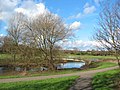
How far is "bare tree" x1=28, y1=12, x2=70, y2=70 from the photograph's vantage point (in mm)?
33781

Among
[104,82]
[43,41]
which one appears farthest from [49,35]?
[104,82]

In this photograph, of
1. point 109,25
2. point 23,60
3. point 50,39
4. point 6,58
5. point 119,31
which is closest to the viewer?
point 119,31

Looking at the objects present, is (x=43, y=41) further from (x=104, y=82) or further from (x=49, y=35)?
(x=104, y=82)

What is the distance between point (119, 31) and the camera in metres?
15.7

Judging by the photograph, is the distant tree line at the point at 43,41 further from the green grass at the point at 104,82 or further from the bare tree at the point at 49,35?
the green grass at the point at 104,82

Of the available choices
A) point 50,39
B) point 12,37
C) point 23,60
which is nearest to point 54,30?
point 50,39

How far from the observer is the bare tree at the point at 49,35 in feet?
111

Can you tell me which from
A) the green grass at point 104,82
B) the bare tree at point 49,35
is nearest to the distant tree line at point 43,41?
the bare tree at point 49,35

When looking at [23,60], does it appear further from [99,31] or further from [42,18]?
[99,31]

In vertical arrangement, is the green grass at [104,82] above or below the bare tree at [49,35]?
below

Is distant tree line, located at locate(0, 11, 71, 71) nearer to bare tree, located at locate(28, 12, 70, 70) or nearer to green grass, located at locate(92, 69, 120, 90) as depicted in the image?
bare tree, located at locate(28, 12, 70, 70)

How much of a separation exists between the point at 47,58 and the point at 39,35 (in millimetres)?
3618

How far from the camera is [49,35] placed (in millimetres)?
33781

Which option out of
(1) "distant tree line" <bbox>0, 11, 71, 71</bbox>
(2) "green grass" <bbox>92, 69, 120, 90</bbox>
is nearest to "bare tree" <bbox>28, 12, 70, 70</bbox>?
(1) "distant tree line" <bbox>0, 11, 71, 71</bbox>
